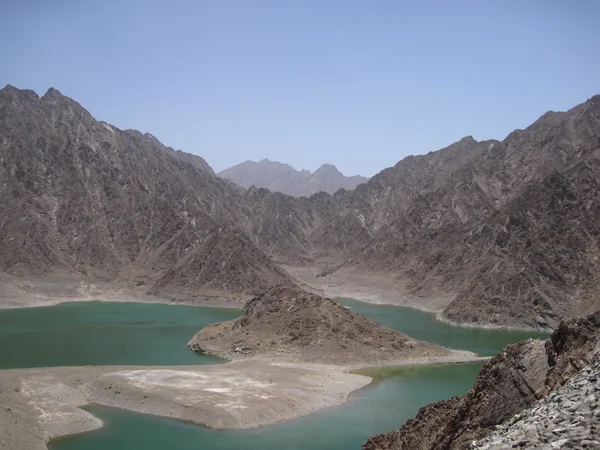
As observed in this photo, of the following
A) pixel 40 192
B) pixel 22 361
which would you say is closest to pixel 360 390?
pixel 22 361

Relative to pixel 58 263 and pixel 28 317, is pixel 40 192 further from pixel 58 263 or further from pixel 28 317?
pixel 28 317

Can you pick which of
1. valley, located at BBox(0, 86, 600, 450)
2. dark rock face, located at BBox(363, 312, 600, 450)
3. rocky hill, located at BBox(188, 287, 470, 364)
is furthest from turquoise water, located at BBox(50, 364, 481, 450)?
dark rock face, located at BBox(363, 312, 600, 450)

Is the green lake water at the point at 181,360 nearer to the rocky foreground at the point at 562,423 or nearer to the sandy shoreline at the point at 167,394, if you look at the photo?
the sandy shoreline at the point at 167,394

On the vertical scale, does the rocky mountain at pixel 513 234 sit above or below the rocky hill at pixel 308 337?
above

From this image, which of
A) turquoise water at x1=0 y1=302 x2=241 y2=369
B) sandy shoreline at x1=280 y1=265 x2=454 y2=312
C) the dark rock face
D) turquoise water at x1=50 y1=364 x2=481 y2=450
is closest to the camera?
the dark rock face

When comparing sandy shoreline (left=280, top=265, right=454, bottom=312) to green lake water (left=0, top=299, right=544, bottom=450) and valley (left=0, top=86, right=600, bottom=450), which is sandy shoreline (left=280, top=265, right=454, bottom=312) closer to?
valley (left=0, top=86, right=600, bottom=450)

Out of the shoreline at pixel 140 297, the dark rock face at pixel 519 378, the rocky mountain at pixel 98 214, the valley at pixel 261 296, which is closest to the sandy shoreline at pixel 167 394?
the valley at pixel 261 296
